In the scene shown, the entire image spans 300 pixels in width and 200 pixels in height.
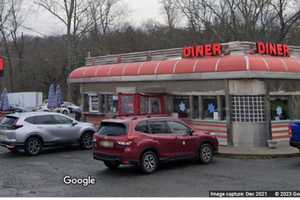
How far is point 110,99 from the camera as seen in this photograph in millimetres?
23234

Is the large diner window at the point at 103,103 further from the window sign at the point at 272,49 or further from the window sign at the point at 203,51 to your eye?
the window sign at the point at 272,49

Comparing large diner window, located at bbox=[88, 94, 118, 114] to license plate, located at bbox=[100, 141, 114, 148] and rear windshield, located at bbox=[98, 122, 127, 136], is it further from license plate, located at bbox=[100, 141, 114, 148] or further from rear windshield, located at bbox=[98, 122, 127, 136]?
license plate, located at bbox=[100, 141, 114, 148]

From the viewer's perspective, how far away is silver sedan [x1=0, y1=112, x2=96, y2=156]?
590 inches

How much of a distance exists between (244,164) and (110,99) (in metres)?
11.8

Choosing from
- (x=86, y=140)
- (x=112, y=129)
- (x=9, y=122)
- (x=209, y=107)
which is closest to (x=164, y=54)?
(x=209, y=107)

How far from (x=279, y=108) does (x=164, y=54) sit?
6.35 m

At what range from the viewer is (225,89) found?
16625mm

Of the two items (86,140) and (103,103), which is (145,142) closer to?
(86,140)

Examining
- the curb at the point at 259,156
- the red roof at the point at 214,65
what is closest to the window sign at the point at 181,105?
the red roof at the point at 214,65

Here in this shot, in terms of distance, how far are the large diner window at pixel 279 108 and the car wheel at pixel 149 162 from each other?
745 centimetres

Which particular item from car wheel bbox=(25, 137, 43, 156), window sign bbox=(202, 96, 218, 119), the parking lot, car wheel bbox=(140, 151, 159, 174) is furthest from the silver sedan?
car wheel bbox=(140, 151, 159, 174)

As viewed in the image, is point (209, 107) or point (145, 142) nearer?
point (145, 142)

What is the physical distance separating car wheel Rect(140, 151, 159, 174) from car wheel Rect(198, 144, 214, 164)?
191cm

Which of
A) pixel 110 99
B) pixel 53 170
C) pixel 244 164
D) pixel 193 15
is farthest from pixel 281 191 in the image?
pixel 193 15
